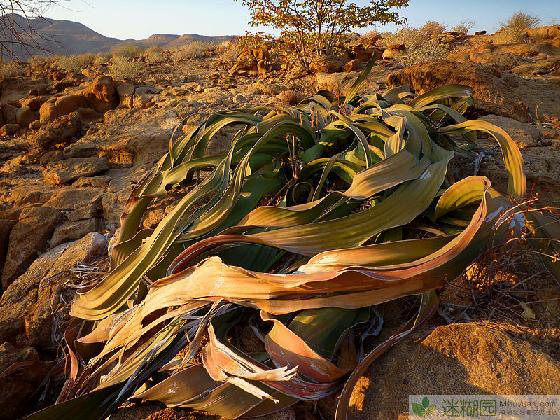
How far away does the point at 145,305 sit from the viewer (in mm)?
1429

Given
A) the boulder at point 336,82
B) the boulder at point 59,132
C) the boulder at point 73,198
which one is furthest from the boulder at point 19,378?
the boulder at point 59,132

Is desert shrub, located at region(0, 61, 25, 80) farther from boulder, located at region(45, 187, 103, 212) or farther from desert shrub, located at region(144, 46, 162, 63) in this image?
boulder, located at region(45, 187, 103, 212)

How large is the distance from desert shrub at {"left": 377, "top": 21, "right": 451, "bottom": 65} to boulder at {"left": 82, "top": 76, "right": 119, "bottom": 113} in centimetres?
393

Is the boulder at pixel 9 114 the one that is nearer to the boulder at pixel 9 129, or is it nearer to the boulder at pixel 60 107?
the boulder at pixel 9 129

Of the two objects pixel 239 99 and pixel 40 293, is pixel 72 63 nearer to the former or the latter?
pixel 239 99

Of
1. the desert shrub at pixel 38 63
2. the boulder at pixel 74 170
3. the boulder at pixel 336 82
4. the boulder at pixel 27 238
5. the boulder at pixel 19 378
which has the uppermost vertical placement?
the desert shrub at pixel 38 63

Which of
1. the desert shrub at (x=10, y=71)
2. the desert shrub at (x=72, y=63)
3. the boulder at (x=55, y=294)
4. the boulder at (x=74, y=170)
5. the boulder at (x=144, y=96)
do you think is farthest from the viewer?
the desert shrub at (x=72, y=63)

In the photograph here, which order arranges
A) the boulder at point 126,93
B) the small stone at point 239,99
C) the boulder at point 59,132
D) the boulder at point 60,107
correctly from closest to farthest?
the boulder at point 59,132 → the small stone at point 239,99 → the boulder at point 60,107 → the boulder at point 126,93

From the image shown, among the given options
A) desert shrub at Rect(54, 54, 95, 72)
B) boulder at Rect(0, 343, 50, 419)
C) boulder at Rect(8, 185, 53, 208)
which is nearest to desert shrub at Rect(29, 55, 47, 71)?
desert shrub at Rect(54, 54, 95, 72)

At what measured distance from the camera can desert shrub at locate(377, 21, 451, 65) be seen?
6130mm

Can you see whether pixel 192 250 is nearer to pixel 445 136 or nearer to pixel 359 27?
pixel 445 136

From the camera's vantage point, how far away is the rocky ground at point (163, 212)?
113cm

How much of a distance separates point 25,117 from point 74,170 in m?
2.97

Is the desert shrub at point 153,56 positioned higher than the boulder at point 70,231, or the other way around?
the desert shrub at point 153,56
